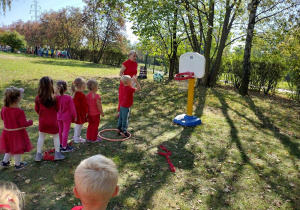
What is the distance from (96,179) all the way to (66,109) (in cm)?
340

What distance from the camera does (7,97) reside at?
3.71 m

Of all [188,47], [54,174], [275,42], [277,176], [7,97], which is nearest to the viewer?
[7,97]

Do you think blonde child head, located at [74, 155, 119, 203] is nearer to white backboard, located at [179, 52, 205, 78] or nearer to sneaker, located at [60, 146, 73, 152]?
sneaker, located at [60, 146, 73, 152]

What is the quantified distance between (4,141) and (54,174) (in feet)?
3.21

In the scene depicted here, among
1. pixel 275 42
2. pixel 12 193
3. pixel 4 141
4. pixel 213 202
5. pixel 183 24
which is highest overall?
pixel 183 24

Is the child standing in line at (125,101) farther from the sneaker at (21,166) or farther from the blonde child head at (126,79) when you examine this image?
the sneaker at (21,166)

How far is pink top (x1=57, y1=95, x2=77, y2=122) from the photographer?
4461 millimetres

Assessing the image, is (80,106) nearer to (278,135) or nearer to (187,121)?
(187,121)

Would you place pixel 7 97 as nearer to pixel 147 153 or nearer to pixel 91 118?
pixel 91 118

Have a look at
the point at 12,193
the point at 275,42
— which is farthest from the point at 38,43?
the point at 12,193

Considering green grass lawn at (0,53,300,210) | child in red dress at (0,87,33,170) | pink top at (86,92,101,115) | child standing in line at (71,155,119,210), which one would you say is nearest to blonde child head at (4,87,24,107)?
child in red dress at (0,87,33,170)

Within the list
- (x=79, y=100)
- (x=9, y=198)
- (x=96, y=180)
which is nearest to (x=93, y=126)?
(x=79, y=100)

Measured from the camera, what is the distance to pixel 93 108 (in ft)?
17.2

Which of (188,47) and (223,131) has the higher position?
(188,47)
